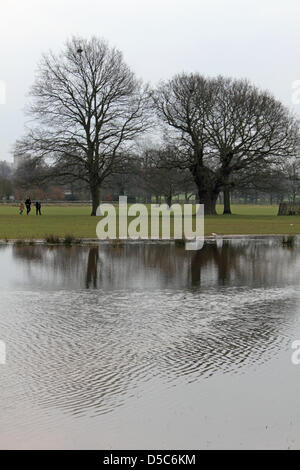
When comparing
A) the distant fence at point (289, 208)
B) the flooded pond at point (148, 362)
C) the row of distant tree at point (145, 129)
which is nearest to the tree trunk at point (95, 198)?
the row of distant tree at point (145, 129)

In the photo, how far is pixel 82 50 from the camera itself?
59.5 meters

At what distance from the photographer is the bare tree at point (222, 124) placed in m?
60.9

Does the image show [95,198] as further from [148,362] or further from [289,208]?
[148,362]

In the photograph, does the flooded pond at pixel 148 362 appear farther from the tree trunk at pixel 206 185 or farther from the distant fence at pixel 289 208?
the distant fence at pixel 289 208

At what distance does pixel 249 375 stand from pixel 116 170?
5334 centimetres

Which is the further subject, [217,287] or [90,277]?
[90,277]

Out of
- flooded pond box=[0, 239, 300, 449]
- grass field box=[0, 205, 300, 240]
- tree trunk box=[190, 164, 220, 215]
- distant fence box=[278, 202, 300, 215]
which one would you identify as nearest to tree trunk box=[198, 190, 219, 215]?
tree trunk box=[190, 164, 220, 215]

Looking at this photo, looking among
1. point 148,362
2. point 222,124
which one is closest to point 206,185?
point 222,124

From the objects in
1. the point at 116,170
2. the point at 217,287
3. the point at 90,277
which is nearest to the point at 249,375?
the point at 217,287

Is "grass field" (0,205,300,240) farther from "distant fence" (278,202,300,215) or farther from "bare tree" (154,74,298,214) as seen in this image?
"distant fence" (278,202,300,215)

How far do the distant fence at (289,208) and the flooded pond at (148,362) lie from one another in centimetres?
5422

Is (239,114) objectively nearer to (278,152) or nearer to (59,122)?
(278,152)

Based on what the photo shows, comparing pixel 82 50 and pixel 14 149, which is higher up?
pixel 82 50

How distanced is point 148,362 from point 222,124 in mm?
56874
